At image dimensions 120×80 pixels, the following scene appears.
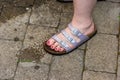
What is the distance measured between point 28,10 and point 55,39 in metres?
0.45

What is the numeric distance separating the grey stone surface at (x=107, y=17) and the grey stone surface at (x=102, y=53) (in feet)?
0.25

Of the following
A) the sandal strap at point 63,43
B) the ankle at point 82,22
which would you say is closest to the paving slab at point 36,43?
the sandal strap at point 63,43

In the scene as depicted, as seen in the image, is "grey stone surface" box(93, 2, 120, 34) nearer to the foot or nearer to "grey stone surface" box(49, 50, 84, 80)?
the foot

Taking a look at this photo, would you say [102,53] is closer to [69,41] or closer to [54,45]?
[69,41]

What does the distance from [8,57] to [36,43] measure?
26cm

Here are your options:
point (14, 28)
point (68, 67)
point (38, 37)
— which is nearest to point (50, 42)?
point (38, 37)

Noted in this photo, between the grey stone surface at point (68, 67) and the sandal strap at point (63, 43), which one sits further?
the sandal strap at point (63, 43)

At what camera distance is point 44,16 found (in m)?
2.56

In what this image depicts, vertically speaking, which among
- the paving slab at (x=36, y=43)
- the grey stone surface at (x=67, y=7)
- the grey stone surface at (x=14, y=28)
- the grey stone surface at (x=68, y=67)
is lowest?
the grey stone surface at (x=68, y=67)

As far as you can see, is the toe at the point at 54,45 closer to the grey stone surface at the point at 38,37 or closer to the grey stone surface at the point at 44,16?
the grey stone surface at the point at 38,37

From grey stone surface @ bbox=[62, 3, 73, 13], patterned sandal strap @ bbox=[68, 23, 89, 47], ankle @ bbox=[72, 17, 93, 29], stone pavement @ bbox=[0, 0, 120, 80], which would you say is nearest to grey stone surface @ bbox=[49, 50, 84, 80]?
stone pavement @ bbox=[0, 0, 120, 80]

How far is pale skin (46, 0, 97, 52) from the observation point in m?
2.15

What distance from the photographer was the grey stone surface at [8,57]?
86.9 inches

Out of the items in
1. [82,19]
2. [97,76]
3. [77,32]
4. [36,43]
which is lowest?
[97,76]
